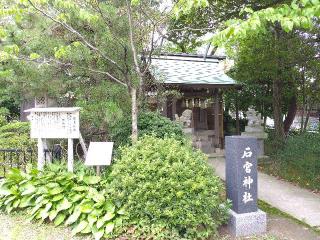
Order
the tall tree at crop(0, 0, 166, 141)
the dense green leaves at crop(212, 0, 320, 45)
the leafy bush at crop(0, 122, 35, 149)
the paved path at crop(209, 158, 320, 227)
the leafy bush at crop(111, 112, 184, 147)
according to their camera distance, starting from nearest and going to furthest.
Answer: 1. the dense green leaves at crop(212, 0, 320, 45)
2. the paved path at crop(209, 158, 320, 227)
3. the tall tree at crop(0, 0, 166, 141)
4. the leafy bush at crop(111, 112, 184, 147)
5. the leafy bush at crop(0, 122, 35, 149)

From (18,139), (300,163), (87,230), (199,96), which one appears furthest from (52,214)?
(199,96)

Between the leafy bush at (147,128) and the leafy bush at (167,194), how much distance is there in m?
2.33

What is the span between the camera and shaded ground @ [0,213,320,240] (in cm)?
536

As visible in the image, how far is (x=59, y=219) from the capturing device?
18.8 feet

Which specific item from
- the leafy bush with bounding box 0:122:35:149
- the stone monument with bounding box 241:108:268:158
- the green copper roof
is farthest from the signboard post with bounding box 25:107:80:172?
the stone monument with bounding box 241:108:268:158

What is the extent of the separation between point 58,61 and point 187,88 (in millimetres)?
5983

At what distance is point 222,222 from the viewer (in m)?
5.59

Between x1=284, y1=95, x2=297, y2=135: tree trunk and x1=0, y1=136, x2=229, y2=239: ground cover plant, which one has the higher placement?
x1=284, y1=95, x2=297, y2=135: tree trunk

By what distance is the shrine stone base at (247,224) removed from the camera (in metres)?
5.43

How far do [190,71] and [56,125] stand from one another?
747cm

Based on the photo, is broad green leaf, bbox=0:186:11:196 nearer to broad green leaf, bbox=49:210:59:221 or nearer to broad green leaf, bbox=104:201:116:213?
broad green leaf, bbox=49:210:59:221

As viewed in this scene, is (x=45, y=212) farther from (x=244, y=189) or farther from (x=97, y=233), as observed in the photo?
(x=244, y=189)

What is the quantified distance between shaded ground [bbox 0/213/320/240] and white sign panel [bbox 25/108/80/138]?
1844mm

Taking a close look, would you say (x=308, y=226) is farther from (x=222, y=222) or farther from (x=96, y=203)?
(x=96, y=203)
